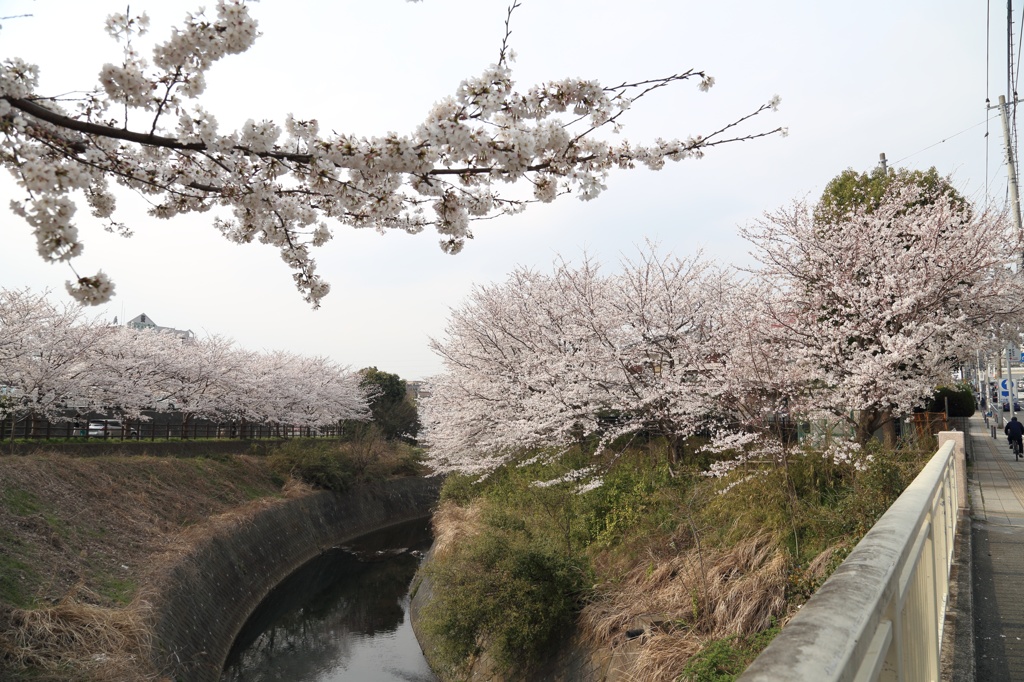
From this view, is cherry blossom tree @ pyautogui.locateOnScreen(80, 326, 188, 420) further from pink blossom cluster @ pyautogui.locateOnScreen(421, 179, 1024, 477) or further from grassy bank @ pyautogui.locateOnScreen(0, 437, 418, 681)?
pink blossom cluster @ pyautogui.locateOnScreen(421, 179, 1024, 477)

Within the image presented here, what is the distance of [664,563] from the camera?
945 centimetres

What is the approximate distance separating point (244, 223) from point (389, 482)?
98.5ft

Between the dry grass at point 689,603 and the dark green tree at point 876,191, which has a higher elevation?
the dark green tree at point 876,191

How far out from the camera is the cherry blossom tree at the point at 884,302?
36.9ft

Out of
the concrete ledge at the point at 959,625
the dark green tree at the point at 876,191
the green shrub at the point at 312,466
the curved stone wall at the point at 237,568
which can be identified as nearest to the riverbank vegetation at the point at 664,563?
the concrete ledge at the point at 959,625

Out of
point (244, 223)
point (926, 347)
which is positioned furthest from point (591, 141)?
point (926, 347)

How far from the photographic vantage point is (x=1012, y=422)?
1912 cm

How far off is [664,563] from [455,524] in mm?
8616

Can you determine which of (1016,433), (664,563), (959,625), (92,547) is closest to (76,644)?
(92,547)

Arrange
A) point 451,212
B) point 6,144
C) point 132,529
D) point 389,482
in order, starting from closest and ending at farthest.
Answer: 1. point 6,144
2. point 451,212
3. point 132,529
4. point 389,482

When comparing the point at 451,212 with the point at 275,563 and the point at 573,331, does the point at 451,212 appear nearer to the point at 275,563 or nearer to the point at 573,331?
the point at 573,331

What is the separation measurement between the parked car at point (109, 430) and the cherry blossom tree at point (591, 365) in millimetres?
14442

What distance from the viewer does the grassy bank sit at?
8.71m

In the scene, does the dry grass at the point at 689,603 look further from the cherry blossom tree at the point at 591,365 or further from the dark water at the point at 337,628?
the dark water at the point at 337,628
